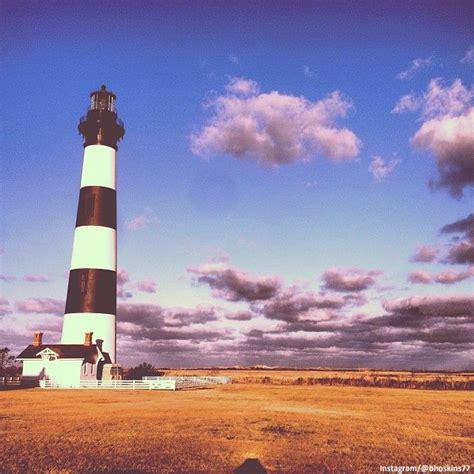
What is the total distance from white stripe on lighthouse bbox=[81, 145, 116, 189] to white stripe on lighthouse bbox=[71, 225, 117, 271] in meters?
4.41

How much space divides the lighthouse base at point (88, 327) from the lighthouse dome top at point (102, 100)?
20.8 m

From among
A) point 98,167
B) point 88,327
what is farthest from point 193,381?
point 98,167

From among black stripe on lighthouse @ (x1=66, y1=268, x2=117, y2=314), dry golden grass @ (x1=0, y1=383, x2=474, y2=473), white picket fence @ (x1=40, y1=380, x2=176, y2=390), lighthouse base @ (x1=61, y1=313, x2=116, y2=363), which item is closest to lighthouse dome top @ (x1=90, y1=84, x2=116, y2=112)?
black stripe on lighthouse @ (x1=66, y1=268, x2=117, y2=314)

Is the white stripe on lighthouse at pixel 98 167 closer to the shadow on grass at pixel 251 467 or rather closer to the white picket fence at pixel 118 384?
the white picket fence at pixel 118 384

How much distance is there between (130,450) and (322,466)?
5623mm

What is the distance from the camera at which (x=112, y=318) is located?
151 feet

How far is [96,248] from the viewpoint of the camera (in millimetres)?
45906

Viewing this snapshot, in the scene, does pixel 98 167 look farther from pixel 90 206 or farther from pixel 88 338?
pixel 88 338

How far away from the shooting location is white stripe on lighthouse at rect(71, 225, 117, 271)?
1797 inches

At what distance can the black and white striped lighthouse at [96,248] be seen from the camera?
148 feet

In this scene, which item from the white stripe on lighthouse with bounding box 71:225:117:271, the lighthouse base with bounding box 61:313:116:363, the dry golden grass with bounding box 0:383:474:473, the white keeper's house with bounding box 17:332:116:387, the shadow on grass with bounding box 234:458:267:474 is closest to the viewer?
the shadow on grass with bounding box 234:458:267:474

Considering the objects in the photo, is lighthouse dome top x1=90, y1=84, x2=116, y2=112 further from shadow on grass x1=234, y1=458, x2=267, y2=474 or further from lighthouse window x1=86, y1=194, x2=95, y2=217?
shadow on grass x1=234, y1=458, x2=267, y2=474

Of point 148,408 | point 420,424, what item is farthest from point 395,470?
point 148,408

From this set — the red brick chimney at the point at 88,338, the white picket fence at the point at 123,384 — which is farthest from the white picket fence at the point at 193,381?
the red brick chimney at the point at 88,338
